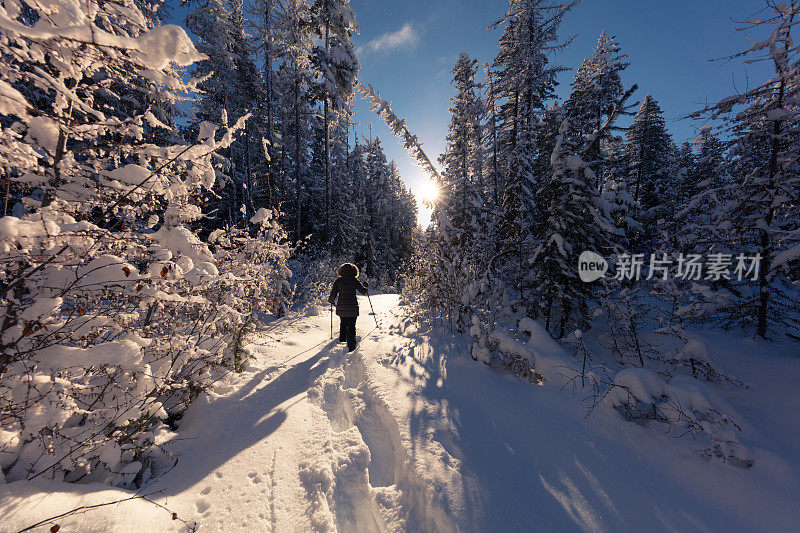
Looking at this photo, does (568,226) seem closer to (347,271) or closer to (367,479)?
(347,271)

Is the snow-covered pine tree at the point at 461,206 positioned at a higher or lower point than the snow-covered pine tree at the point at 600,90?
lower

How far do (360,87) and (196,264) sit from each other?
8801 mm

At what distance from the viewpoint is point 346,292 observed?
6633 millimetres

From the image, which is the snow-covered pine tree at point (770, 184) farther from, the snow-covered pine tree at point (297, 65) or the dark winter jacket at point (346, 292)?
the snow-covered pine tree at point (297, 65)

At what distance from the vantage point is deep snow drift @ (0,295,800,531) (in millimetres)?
2154

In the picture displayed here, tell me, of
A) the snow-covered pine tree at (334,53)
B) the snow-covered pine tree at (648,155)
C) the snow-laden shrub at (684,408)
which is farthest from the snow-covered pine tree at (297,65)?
the snow-covered pine tree at (648,155)

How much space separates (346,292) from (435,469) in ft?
14.8

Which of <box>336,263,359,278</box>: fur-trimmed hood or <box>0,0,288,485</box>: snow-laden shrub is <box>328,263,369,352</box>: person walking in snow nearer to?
<box>336,263,359,278</box>: fur-trimmed hood

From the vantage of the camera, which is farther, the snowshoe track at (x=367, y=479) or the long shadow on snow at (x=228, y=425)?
the long shadow on snow at (x=228, y=425)

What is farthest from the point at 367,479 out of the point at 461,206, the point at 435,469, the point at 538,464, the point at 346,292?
the point at 461,206

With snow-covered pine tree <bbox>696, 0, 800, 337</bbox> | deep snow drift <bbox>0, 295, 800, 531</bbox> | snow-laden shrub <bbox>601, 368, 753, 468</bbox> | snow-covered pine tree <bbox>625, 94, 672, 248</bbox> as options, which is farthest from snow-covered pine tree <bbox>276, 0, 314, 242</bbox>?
snow-covered pine tree <bbox>625, 94, 672, 248</bbox>

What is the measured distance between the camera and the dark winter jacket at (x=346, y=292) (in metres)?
6.44

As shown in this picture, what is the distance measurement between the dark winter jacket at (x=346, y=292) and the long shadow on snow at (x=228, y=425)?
193 centimetres

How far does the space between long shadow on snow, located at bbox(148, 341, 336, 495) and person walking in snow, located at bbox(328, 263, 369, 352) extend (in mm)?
1756
